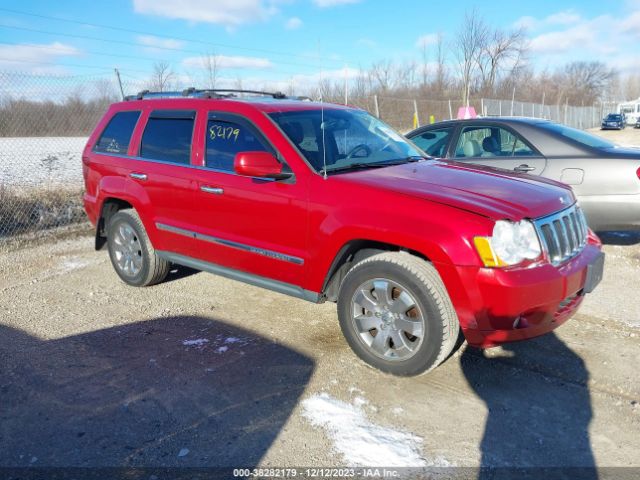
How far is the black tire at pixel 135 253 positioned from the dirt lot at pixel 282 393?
0.40m

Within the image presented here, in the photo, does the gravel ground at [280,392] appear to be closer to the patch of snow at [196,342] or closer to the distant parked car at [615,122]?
the patch of snow at [196,342]

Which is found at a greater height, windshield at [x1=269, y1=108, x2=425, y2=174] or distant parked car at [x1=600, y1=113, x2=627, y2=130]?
distant parked car at [x1=600, y1=113, x2=627, y2=130]

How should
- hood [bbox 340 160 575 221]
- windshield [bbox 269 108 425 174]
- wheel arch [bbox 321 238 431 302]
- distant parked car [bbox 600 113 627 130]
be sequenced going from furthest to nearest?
distant parked car [bbox 600 113 627 130], windshield [bbox 269 108 425 174], wheel arch [bbox 321 238 431 302], hood [bbox 340 160 575 221]

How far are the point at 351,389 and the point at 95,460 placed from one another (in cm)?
152

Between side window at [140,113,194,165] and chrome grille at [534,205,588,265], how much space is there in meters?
2.91

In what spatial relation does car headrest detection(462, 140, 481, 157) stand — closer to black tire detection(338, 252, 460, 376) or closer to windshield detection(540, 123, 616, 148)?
windshield detection(540, 123, 616, 148)

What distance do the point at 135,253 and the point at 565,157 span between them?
15.3ft

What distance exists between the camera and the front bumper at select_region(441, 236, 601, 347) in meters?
2.98

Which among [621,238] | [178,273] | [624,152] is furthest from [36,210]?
[621,238]

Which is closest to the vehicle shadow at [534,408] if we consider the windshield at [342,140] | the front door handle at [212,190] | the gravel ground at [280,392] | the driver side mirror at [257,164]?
the gravel ground at [280,392]

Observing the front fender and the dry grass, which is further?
the dry grass

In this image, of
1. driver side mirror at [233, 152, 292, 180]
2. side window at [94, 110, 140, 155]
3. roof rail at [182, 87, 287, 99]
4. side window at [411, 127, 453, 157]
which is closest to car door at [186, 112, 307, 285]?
driver side mirror at [233, 152, 292, 180]

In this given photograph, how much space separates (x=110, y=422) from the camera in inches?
119

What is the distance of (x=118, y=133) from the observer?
5301mm
